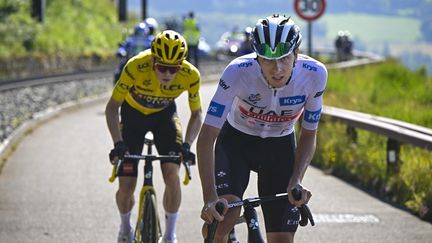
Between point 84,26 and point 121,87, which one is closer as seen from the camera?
point 121,87

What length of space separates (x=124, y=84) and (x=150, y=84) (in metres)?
0.25

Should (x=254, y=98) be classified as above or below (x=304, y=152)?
above

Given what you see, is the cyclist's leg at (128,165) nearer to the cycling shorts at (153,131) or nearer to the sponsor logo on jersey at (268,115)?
the cycling shorts at (153,131)

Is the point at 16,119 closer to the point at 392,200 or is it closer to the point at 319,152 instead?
the point at 319,152

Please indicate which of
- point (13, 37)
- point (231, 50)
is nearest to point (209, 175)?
point (231, 50)

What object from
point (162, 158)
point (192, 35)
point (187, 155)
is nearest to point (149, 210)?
point (162, 158)

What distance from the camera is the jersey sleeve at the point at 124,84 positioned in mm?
8062

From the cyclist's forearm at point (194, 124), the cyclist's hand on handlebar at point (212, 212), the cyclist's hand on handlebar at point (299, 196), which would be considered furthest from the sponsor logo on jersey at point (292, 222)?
the cyclist's forearm at point (194, 124)

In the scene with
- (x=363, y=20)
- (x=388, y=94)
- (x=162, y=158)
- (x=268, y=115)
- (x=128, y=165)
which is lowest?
(x=363, y=20)

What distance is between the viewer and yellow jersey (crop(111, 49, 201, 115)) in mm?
8094

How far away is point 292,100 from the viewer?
602 cm

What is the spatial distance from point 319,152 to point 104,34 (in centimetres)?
3859

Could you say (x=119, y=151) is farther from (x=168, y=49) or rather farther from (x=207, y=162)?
(x=207, y=162)

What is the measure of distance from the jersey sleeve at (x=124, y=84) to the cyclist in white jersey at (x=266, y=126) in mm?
1743
